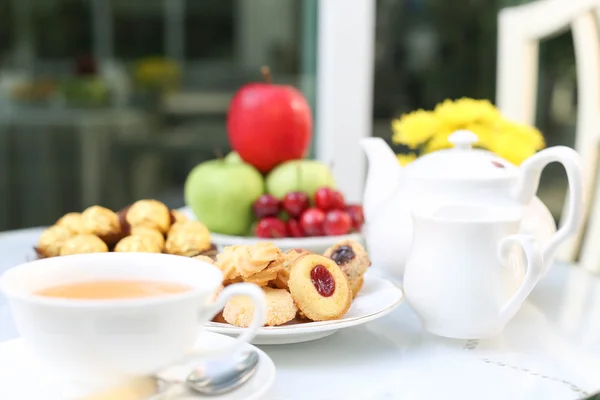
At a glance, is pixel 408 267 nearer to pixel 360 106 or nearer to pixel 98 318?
pixel 98 318

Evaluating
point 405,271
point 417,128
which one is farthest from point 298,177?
point 405,271

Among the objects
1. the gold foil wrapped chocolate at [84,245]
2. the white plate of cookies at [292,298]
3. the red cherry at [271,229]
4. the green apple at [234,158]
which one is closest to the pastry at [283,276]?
the white plate of cookies at [292,298]

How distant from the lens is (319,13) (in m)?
1.76

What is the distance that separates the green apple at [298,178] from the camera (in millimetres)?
1110

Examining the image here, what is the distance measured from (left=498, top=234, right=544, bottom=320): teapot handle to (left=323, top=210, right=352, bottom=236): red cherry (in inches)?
14.8

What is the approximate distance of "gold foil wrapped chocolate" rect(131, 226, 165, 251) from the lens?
2.73 feet

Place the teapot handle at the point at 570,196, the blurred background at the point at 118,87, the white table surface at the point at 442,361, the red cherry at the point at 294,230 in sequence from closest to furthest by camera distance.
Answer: the white table surface at the point at 442,361 < the teapot handle at the point at 570,196 < the red cherry at the point at 294,230 < the blurred background at the point at 118,87

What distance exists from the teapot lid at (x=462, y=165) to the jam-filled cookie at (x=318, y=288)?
0.16 metres

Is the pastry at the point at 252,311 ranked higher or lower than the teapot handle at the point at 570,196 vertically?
lower

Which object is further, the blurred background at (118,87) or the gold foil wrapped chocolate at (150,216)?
the blurred background at (118,87)

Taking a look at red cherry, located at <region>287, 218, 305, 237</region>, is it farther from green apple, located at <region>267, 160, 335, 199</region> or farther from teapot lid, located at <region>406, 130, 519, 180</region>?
teapot lid, located at <region>406, 130, 519, 180</region>

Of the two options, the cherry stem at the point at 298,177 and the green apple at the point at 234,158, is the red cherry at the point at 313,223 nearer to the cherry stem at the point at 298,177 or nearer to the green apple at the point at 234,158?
the cherry stem at the point at 298,177

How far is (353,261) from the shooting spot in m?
0.72

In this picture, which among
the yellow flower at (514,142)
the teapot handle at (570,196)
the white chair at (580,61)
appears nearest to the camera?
the teapot handle at (570,196)
